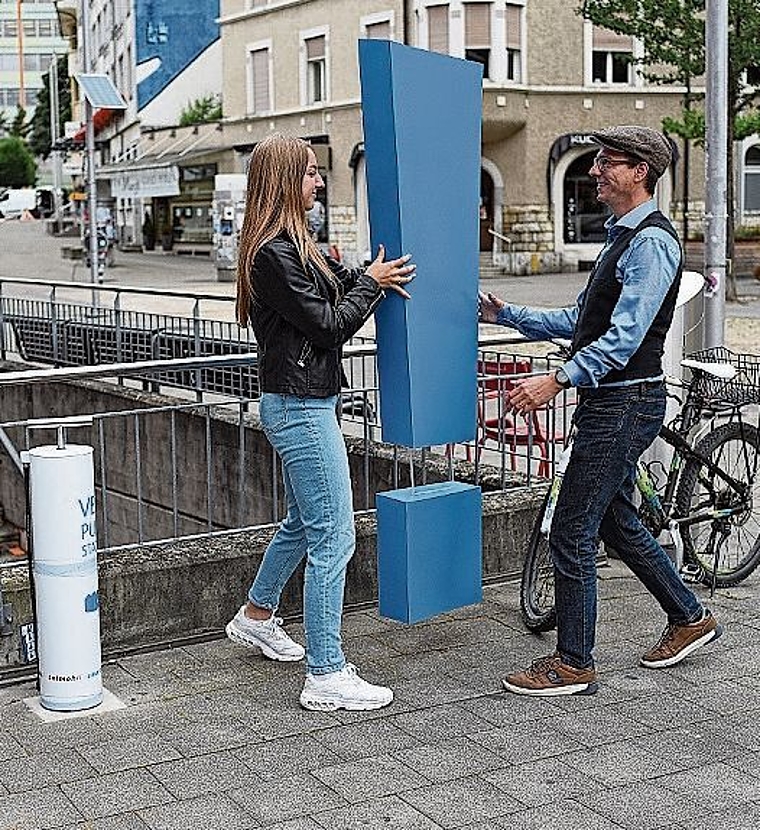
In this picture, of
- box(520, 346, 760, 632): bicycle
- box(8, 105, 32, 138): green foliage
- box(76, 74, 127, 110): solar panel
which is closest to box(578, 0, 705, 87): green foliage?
box(76, 74, 127, 110): solar panel

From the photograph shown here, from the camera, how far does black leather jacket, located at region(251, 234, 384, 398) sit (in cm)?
530

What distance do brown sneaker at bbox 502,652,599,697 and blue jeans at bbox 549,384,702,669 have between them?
0.04 meters

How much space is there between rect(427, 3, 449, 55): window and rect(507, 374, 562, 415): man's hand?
37876 millimetres

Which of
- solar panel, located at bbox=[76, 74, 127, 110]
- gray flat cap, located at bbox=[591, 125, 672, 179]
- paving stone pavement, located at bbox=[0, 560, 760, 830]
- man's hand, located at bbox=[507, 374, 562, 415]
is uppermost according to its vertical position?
solar panel, located at bbox=[76, 74, 127, 110]

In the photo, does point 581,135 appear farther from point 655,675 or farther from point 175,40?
point 655,675

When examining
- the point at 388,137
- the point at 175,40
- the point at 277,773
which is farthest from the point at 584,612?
the point at 175,40

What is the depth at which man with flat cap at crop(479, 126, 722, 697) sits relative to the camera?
17.8 ft

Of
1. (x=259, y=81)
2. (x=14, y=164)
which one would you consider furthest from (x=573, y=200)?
(x=14, y=164)

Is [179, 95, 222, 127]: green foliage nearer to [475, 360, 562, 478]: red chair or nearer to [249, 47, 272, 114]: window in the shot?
[249, 47, 272, 114]: window

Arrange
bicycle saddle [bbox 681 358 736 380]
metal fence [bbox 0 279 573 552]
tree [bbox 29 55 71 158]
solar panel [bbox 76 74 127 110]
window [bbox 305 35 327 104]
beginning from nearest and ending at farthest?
1. bicycle saddle [bbox 681 358 736 380]
2. metal fence [bbox 0 279 573 552]
3. solar panel [bbox 76 74 127 110]
4. window [bbox 305 35 327 104]
5. tree [bbox 29 55 71 158]

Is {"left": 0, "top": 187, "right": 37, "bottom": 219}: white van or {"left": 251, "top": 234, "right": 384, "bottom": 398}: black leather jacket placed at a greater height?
{"left": 0, "top": 187, "right": 37, "bottom": 219}: white van

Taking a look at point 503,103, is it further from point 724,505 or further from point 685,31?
point 724,505

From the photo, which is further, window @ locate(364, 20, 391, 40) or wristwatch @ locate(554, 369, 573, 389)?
window @ locate(364, 20, 391, 40)

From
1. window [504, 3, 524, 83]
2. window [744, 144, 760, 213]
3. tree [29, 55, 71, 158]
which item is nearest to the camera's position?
window [504, 3, 524, 83]
